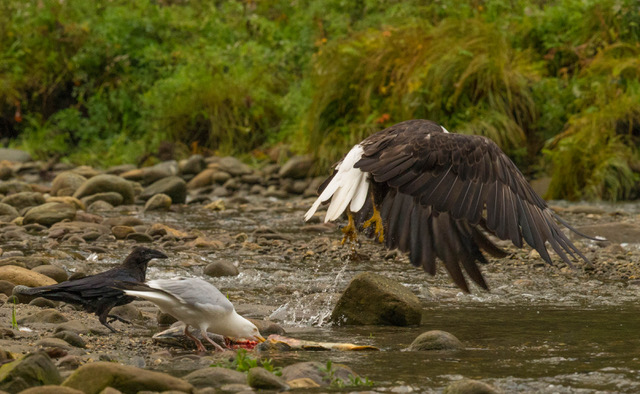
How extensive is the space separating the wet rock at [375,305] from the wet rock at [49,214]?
15.4 feet

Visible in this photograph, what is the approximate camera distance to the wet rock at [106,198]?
1160 centimetres

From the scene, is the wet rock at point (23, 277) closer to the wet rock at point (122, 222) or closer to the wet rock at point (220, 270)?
the wet rock at point (220, 270)

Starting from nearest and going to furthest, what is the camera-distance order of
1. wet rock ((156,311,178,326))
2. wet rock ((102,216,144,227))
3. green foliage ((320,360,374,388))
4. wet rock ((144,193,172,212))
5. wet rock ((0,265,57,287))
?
green foliage ((320,360,374,388))
wet rock ((156,311,178,326))
wet rock ((0,265,57,287))
wet rock ((102,216,144,227))
wet rock ((144,193,172,212))

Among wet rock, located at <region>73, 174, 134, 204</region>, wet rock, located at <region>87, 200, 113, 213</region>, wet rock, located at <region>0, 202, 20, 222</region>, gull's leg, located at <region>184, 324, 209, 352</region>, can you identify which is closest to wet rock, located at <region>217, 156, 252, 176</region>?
wet rock, located at <region>73, 174, 134, 204</region>

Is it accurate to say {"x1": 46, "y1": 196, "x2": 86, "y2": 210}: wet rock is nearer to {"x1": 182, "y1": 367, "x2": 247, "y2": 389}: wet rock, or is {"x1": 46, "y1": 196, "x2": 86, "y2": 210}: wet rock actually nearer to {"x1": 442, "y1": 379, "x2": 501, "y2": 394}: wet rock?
{"x1": 182, "y1": 367, "x2": 247, "y2": 389}: wet rock

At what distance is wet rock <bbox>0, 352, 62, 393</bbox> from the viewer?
3518 mm

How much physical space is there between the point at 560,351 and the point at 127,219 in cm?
561

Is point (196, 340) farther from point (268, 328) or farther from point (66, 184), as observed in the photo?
point (66, 184)

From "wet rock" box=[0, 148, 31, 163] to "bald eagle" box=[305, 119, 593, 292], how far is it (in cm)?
1207

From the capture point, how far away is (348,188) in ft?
17.5

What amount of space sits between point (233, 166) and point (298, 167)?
3.69ft

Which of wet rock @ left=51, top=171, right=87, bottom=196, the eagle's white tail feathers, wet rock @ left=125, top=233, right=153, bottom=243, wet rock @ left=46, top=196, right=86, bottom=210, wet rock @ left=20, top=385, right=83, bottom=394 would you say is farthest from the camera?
wet rock @ left=51, top=171, right=87, bottom=196

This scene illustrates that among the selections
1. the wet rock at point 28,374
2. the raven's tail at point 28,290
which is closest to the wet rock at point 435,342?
the wet rock at point 28,374

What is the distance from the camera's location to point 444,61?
13031 millimetres
